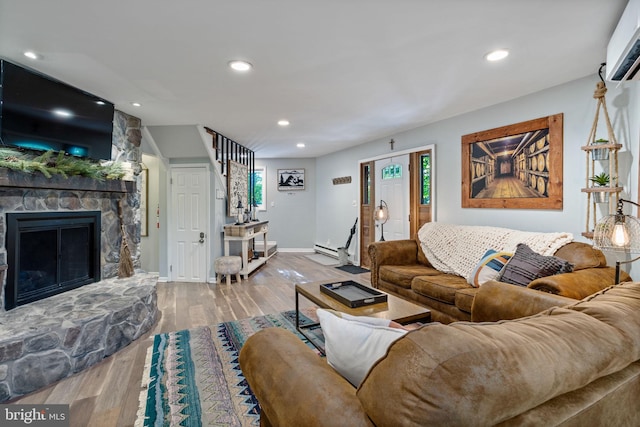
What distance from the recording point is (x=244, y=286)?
4625 millimetres

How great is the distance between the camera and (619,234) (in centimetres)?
195

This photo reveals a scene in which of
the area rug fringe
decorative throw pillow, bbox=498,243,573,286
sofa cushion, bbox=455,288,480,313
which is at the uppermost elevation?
decorative throw pillow, bbox=498,243,573,286

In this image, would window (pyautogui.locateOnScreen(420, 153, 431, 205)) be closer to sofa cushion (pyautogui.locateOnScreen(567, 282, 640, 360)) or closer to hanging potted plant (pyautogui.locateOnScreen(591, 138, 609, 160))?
hanging potted plant (pyautogui.locateOnScreen(591, 138, 609, 160))

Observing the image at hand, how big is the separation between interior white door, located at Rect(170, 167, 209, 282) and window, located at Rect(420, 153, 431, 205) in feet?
10.5

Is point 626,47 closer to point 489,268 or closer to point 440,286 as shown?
point 489,268

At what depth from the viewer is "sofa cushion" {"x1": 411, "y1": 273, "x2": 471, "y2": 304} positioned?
2766 millimetres

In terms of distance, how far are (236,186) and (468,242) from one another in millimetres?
3761

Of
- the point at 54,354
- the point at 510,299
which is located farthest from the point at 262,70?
the point at 54,354

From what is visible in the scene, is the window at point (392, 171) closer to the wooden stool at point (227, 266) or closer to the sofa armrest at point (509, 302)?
the wooden stool at point (227, 266)

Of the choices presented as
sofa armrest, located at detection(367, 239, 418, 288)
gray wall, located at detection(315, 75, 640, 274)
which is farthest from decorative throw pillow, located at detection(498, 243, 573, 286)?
sofa armrest, located at detection(367, 239, 418, 288)

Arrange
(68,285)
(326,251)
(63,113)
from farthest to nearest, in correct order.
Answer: (326,251) → (68,285) → (63,113)

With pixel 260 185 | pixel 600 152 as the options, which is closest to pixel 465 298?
pixel 600 152

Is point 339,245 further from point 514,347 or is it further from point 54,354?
point 514,347

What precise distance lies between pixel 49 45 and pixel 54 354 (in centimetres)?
211
